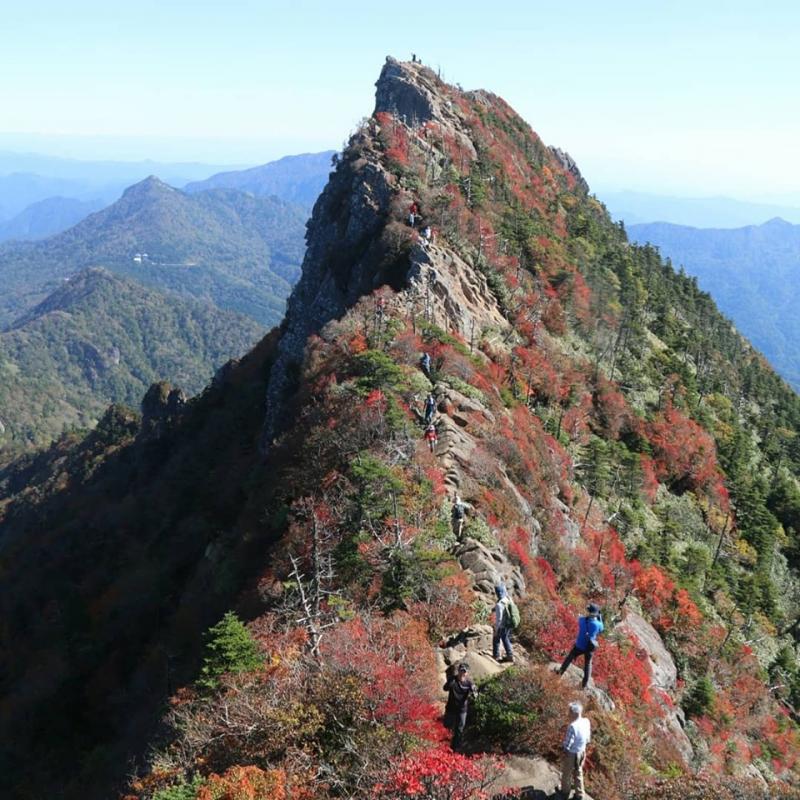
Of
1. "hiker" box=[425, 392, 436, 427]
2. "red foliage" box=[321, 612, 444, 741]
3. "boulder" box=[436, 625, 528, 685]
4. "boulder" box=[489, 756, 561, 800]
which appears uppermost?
"hiker" box=[425, 392, 436, 427]

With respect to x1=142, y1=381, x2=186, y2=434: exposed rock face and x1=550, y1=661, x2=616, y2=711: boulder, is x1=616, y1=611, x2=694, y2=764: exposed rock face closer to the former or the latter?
x1=550, y1=661, x2=616, y2=711: boulder

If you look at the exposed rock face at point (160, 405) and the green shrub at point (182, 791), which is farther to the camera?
the exposed rock face at point (160, 405)

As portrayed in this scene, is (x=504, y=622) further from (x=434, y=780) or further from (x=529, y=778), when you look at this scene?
(x=434, y=780)

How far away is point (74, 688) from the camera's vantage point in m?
32.4

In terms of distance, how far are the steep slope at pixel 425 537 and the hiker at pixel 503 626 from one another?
441 millimetres

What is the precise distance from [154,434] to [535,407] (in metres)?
52.9

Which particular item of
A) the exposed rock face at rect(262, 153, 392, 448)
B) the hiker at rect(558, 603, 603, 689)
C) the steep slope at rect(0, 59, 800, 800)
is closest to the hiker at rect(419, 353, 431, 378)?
the steep slope at rect(0, 59, 800, 800)

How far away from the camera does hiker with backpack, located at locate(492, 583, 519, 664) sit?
14906 mm

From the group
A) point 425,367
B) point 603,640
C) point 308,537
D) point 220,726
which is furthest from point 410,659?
point 425,367

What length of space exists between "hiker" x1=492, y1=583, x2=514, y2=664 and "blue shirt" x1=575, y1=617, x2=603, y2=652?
5.46ft

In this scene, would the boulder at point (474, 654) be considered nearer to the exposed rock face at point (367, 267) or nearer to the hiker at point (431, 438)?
the hiker at point (431, 438)

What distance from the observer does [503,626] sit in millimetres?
15039

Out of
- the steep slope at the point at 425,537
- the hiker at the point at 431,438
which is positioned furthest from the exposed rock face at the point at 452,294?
the hiker at the point at 431,438

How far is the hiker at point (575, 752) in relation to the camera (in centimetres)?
1055
